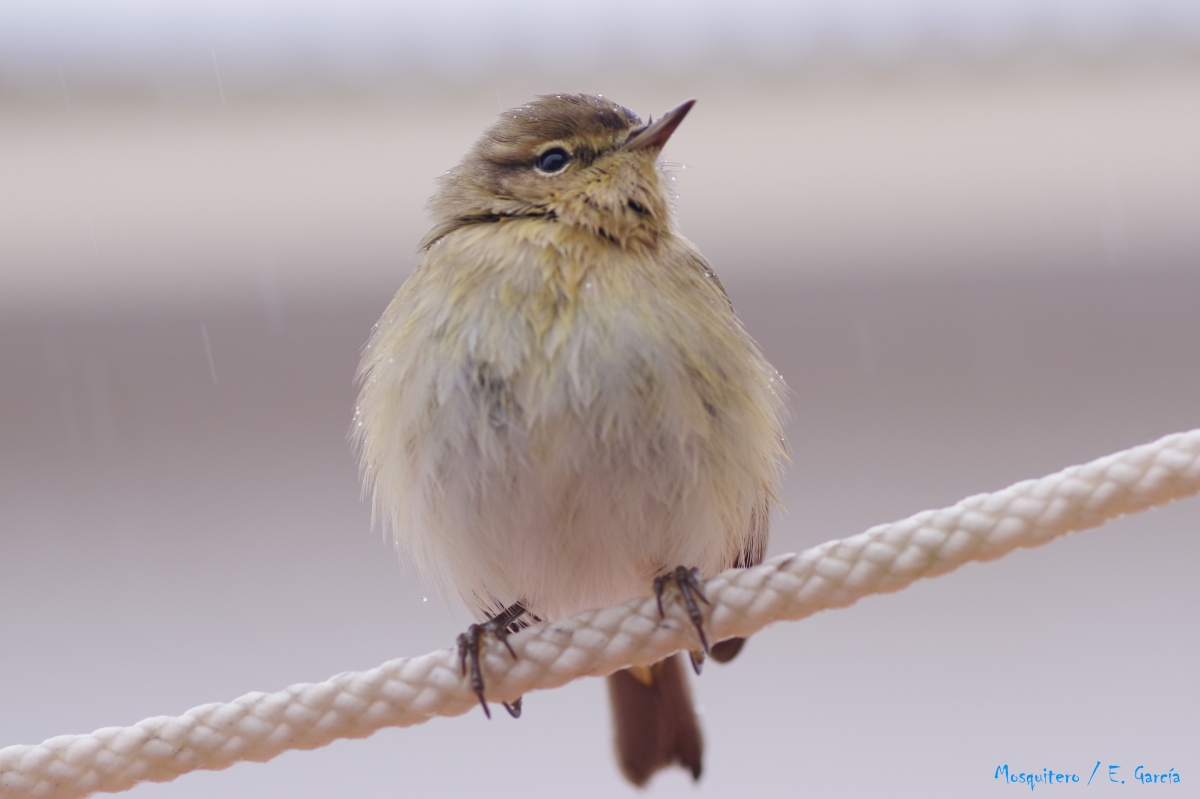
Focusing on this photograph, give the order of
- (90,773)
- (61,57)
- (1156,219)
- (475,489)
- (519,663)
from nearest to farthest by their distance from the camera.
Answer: (90,773)
(519,663)
(475,489)
(61,57)
(1156,219)

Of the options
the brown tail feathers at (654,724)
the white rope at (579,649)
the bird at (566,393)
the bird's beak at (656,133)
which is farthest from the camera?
Result: the brown tail feathers at (654,724)

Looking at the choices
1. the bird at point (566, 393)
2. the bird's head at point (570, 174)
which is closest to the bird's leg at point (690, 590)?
the bird at point (566, 393)

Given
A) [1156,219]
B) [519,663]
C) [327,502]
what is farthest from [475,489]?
[1156,219]

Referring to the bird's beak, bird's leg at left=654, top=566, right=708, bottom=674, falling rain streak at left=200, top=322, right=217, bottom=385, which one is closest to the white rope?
bird's leg at left=654, top=566, right=708, bottom=674

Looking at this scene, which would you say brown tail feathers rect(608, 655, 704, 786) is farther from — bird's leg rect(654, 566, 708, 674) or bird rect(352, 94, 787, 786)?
bird's leg rect(654, 566, 708, 674)

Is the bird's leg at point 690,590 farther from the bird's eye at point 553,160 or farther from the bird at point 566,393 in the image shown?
the bird's eye at point 553,160

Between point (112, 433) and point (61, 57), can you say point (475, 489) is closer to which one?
point (112, 433)
